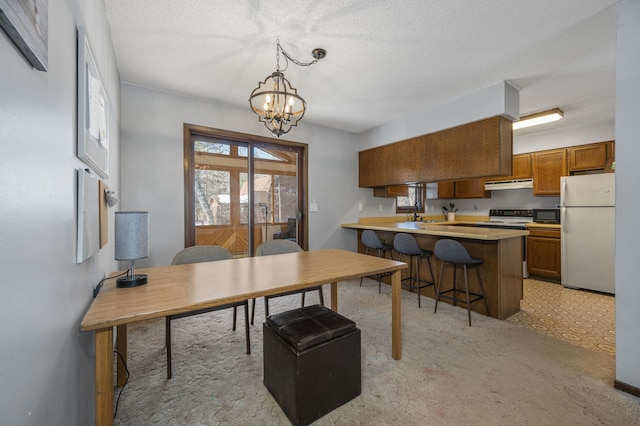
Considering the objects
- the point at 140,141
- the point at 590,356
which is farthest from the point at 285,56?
the point at 590,356

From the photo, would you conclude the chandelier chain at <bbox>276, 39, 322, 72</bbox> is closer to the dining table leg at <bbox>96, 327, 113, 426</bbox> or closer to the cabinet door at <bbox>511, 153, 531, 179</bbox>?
the dining table leg at <bbox>96, 327, 113, 426</bbox>

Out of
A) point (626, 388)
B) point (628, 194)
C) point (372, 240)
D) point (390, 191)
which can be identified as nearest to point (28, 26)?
point (628, 194)

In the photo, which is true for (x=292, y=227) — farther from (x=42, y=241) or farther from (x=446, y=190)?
(x=446, y=190)

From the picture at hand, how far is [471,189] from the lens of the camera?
5430mm

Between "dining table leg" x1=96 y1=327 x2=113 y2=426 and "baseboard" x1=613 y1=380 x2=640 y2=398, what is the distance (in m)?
2.85

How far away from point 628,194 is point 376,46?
2.08 meters

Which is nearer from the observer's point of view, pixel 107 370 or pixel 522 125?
pixel 107 370

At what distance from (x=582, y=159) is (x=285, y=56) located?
15.9ft

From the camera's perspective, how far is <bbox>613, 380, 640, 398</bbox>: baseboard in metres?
1.64

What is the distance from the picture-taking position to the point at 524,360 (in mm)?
2027

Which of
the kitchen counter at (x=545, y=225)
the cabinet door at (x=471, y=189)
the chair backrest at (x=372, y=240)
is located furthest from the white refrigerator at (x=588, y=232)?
the chair backrest at (x=372, y=240)

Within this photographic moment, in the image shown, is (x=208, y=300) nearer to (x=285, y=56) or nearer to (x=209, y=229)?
(x=285, y=56)

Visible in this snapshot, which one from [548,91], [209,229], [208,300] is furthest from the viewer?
[209,229]

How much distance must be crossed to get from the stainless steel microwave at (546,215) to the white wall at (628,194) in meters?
3.18
